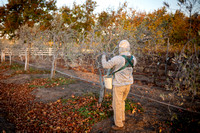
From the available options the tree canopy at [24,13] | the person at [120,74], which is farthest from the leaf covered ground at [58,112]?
the tree canopy at [24,13]

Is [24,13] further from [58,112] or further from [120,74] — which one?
[120,74]

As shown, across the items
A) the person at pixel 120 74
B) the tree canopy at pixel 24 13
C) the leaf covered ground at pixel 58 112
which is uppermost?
the tree canopy at pixel 24 13

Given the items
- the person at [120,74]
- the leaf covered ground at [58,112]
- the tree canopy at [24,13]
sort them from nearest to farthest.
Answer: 1. the person at [120,74]
2. the leaf covered ground at [58,112]
3. the tree canopy at [24,13]

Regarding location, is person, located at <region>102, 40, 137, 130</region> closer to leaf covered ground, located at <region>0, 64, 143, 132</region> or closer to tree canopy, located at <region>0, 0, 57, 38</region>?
leaf covered ground, located at <region>0, 64, 143, 132</region>

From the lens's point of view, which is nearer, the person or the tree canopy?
the person

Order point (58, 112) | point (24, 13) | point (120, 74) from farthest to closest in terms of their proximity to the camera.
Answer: point (24, 13) < point (58, 112) < point (120, 74)

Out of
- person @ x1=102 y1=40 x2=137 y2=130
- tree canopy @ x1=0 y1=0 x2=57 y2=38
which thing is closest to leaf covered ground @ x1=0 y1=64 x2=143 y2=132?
person @ x1=102 y1=40 x2=137 y2=130

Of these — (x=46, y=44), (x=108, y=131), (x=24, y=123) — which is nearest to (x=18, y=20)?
(x=46, y=44)

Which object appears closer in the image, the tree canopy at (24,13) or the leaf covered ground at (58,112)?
the leaf covered ground at (58,112)

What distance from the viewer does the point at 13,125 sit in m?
4.52

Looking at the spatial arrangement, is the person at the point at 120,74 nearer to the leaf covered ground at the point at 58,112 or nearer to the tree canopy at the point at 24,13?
the leaf covered ground at the point at 58,112

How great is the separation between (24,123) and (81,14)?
46.2 feet

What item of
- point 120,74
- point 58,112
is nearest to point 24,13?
point 58,112

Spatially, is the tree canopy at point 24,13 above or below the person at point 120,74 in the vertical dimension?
above
